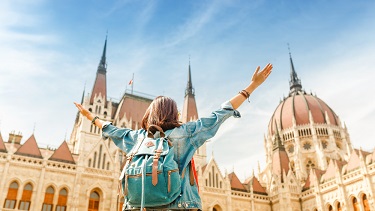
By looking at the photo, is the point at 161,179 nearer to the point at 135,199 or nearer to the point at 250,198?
the point at 135,199

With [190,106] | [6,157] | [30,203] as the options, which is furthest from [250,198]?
[6,157]

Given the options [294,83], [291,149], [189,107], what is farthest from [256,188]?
[294,83]

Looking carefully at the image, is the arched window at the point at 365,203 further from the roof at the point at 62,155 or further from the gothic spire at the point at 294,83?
the gothic spire at the point at 294,83

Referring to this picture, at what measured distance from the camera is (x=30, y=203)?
24312 mm

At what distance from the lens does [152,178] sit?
7.61ft

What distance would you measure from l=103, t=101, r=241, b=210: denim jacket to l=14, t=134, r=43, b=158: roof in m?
26.4

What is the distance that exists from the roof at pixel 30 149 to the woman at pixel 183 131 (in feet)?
85.9

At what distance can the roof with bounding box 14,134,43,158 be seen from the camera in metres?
26.2

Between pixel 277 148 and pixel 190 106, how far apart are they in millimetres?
12709

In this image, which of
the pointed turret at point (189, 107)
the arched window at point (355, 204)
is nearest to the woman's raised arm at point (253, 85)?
the arched window at point (355, 204)

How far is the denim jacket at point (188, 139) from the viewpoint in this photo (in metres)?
2.50

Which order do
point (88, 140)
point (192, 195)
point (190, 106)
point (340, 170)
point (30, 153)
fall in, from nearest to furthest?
point (192, 195) → point (30, 153) → point (340, 170) → point (88, 140) → point (190, 106)

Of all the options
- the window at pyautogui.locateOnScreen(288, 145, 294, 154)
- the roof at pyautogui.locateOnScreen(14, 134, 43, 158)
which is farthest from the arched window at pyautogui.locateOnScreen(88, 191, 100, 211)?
the window at pyautogui.locateOnScreen(288, 145, 294, 154)

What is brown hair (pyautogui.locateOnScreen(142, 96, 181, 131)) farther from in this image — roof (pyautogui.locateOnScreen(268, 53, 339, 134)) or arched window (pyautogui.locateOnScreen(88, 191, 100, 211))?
roof (pyautogui.locateOnScreen(268, 53, 339, 134))
